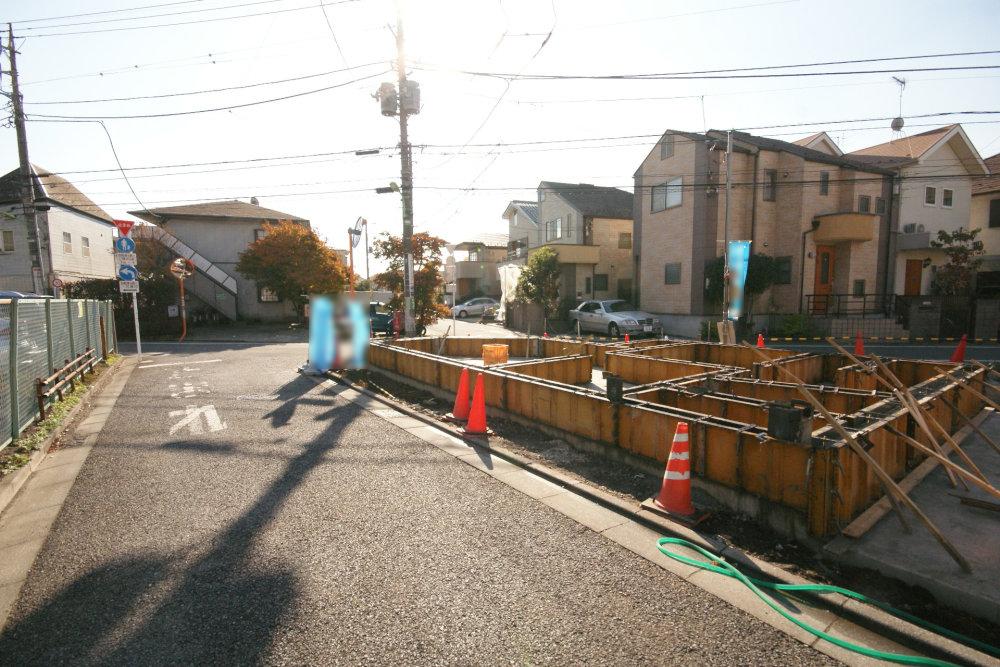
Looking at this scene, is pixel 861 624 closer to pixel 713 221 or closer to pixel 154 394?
pixel 154 394

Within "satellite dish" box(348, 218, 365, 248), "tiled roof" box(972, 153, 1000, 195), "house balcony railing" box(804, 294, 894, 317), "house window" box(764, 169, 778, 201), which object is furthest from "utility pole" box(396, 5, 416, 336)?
"tiled roof" box(972, 153, 1000, 195)

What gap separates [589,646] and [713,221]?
73.7ft

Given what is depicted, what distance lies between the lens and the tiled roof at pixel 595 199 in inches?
1190

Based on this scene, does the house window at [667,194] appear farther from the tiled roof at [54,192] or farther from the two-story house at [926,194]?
the tiled roof at [54,192]

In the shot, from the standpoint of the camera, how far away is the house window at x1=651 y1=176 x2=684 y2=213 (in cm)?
2323

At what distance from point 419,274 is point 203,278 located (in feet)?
49.6

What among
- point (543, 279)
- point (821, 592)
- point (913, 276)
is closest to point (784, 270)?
point (913, 276)

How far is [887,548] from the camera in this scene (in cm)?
377

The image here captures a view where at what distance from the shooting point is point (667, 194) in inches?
949

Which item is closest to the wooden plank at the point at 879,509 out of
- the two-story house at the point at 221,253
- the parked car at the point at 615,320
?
the parked car at the point at 615,320

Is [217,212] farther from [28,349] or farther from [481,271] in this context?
[28,349]

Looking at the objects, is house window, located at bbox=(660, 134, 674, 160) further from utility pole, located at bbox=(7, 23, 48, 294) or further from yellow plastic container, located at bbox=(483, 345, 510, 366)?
utility pole, located at bbox=(7, 23, 48, 294)

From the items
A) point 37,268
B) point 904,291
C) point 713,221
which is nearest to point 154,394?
point 37,268

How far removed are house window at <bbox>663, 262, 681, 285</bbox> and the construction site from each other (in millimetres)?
14644
